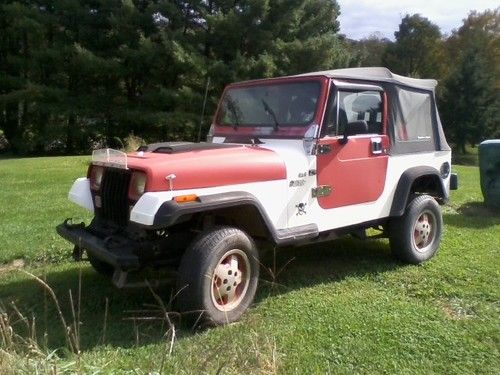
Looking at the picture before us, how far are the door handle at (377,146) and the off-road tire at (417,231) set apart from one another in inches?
30.2

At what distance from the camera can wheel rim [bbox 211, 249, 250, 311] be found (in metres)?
4.02

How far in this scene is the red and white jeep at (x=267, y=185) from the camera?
153 inches

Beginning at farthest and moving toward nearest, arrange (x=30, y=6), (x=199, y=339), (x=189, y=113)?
1. (x=30, y=6)
2. (x=189, y=113)
3. (x=199, y=339)

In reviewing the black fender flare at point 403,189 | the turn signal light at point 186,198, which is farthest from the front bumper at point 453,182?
the turn signal light at point 186,198

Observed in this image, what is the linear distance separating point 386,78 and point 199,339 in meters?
3.30

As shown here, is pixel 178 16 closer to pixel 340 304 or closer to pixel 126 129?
pixel 126 129

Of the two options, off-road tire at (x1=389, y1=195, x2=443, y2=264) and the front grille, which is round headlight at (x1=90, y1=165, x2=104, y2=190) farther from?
off-road tire at (x1=389, y1=195, x2=443, y2=264)

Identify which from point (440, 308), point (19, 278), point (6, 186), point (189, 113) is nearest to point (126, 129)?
point (189, 113)

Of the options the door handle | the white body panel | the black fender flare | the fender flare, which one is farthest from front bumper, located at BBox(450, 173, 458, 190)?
the fender flare

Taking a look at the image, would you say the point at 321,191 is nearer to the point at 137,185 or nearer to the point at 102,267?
the point at 137,185

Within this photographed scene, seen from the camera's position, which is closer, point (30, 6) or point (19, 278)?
point (19, 278)

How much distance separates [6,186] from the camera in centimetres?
1179

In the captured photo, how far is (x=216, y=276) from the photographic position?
4.01 meters

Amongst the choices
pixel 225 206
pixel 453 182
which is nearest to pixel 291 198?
pixel 225 206
